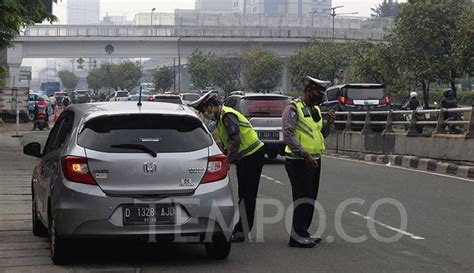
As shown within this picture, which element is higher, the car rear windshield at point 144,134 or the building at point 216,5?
the building at point 216,5

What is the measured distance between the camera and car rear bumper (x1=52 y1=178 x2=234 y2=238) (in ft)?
22.9

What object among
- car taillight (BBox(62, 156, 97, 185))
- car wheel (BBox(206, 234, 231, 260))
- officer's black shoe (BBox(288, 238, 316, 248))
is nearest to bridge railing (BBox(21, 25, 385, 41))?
officer's black shoe (BBox(288, 238, 316, 248))

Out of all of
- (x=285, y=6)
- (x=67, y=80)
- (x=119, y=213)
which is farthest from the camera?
(x=285, y=6)

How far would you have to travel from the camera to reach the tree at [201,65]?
237ft

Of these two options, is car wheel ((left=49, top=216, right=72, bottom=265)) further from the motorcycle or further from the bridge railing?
the bridge railing

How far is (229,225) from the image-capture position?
7.39m

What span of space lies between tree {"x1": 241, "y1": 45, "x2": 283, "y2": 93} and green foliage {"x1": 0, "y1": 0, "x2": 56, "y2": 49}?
42529 mm

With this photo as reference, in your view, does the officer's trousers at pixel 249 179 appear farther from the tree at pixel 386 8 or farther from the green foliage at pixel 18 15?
the tree at pixel 386 8

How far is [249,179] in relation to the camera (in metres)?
8.86

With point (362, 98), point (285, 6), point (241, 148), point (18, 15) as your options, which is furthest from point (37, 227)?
point (285, 6)

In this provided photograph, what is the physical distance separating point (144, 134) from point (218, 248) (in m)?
1.42

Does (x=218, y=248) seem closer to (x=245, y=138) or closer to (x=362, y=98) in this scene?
(x=245, y=138)

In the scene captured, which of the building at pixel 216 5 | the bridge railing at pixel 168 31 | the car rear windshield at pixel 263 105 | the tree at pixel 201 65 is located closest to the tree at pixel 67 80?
the building at pixel 216 5

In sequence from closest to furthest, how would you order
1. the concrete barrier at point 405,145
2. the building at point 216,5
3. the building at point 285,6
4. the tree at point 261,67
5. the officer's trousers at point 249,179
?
the officer's trousers at point 249,179 < the concrete barrier at point 405,145 < the tree at point 261,67 < the building at point 285,6 < the building at point 216,5
